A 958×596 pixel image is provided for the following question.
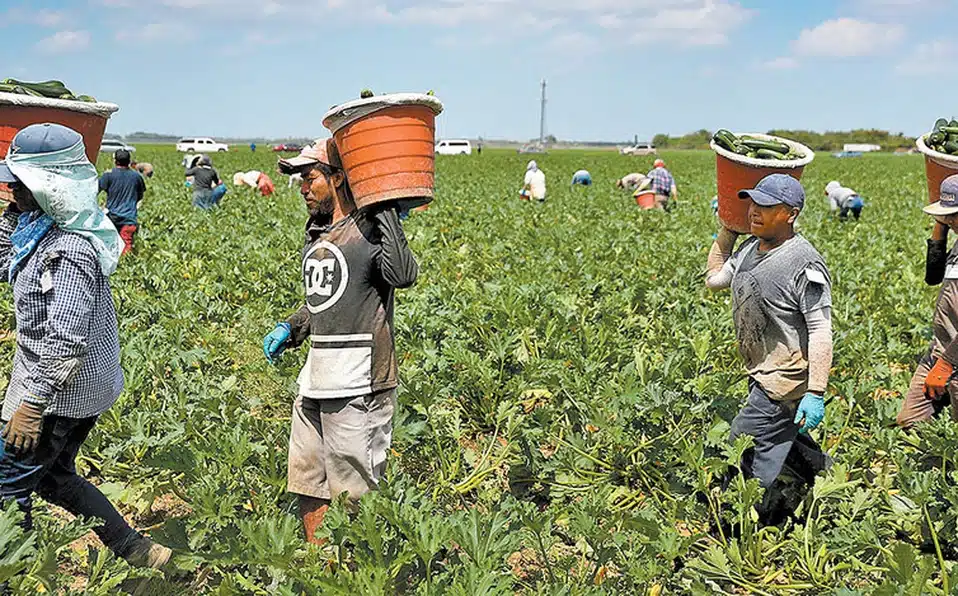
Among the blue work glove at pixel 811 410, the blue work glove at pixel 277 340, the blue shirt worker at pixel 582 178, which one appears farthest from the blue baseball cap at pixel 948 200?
the blue shirt worker at pixel 582 178

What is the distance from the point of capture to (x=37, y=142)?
2895 mm

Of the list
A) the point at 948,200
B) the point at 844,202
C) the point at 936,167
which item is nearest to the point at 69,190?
the point at 948,200

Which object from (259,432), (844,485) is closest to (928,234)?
(844,485)

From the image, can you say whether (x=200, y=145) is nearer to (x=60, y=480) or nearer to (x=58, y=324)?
(x=60, y=480)

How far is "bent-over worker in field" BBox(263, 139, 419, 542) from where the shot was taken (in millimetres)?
3318

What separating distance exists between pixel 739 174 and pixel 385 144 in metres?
1.85

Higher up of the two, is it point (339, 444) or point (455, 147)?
point (455, 147)

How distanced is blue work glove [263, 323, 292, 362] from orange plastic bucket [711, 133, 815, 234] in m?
2.19

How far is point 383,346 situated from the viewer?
3.44 meters

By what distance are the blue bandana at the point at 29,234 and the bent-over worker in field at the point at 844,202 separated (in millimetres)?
15548

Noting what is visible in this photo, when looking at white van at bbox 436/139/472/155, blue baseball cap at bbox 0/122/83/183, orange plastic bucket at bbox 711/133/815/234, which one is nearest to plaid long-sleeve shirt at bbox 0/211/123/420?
blue baseball cap at bbox 0/122/83/183

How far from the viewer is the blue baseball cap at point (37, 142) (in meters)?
2.89

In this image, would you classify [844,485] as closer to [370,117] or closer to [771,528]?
[771,528]

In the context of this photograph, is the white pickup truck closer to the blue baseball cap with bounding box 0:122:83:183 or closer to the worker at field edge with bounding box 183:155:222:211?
the worker at field edge with bounding box 183:155:222:211
